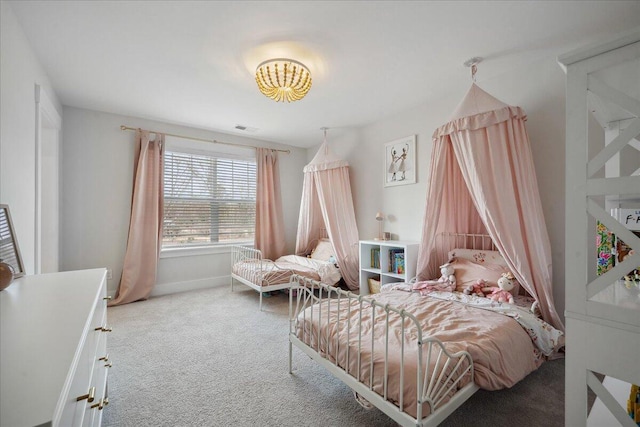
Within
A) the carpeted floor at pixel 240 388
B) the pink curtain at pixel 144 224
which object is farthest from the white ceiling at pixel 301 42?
the carpeted floor at pixel 240 388

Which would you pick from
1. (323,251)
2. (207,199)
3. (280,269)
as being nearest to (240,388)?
(280,269)

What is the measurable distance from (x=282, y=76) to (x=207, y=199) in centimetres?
A: 278

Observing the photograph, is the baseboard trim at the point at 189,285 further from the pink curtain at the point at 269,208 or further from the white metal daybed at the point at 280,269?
the pink curtain at the point at 269,208

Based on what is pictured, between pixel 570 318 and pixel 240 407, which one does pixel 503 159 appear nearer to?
pixel 570 318

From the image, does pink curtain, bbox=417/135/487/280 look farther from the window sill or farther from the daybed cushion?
the window sill

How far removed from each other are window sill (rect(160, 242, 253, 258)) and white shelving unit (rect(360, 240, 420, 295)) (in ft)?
7.52

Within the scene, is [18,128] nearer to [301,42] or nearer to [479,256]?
[301,42]

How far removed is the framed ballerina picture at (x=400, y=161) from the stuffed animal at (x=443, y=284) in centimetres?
128

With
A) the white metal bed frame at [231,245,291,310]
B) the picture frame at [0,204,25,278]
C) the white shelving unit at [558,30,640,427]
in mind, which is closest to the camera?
the white shelving unit at [558,30,640,427]

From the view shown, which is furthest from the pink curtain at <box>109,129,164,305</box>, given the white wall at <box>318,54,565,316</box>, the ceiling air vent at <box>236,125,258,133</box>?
the white wall at <box>318,54,565,316</box>

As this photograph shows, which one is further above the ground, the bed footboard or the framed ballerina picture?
the framed ballerina picture

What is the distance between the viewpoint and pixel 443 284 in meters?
2.66

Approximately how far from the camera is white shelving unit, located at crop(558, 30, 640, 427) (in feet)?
3.03

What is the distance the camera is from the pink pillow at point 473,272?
2.48 m
